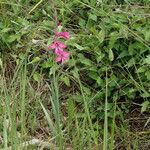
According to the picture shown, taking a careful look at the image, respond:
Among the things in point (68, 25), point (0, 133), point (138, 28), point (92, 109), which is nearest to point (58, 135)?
point (0, 133)

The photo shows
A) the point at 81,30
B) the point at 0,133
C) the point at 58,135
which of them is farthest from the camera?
the point at 81,30

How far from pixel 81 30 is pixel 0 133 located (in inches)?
32.9

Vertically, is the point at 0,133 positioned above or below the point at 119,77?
below

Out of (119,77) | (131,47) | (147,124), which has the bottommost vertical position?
(147,124)

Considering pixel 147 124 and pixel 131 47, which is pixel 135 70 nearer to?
pixel 131 47

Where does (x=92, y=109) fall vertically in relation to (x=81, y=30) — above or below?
below

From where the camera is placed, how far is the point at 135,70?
8.59 ft

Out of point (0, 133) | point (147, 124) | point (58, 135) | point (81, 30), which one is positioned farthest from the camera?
point (81, 30)

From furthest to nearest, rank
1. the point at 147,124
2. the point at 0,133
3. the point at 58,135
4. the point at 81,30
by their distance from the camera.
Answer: the point at 81,30 → the point at 147,124 → the point at 0,133 → the point at 58,135

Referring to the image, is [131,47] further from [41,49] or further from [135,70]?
[41,49]

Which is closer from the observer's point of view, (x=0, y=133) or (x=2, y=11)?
(x=0, y=133)

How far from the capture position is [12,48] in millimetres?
2869

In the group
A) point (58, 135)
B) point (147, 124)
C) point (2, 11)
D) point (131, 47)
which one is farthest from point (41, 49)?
point (58, 135)

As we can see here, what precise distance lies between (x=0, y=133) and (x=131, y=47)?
0.86m
